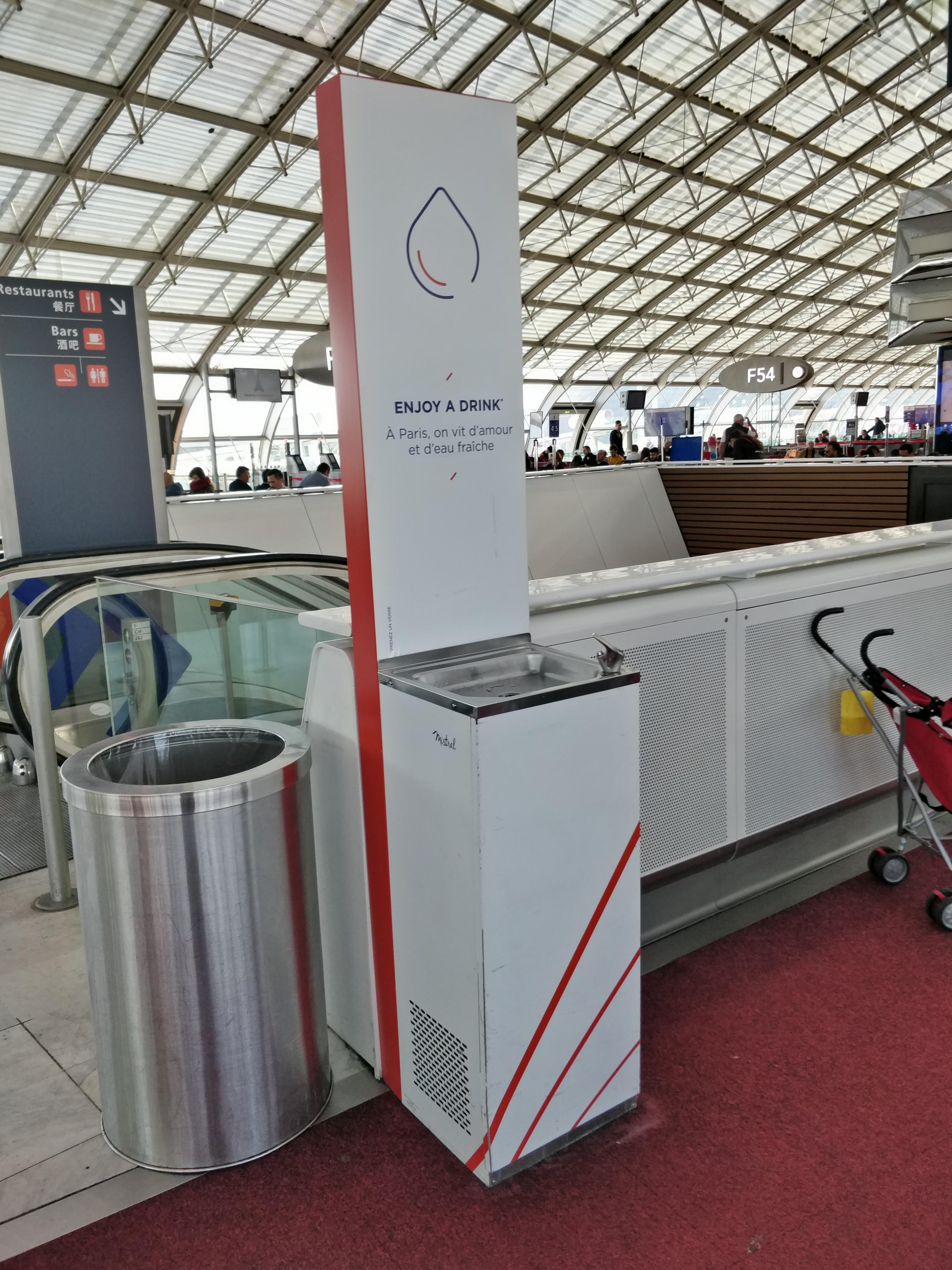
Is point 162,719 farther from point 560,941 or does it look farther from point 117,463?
point 117,463

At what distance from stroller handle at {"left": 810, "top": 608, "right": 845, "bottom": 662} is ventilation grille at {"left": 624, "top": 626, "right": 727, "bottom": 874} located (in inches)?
16.2

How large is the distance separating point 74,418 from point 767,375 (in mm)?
10539

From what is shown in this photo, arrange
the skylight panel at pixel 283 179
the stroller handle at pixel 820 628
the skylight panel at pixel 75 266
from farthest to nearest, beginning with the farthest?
the skylight panel at pixel 75 266
the skylight panel at pixel 283 179
the stroller handle at pixel 820 628

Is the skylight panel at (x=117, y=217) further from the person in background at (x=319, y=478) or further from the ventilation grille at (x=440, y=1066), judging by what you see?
the ventilation grille at (x=440, y=1066)

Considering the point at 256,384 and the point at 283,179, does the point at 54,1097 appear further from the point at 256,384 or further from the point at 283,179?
the point at 283,179

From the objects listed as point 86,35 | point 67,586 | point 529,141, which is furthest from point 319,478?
point 529,141

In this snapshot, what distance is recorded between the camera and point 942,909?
297cm

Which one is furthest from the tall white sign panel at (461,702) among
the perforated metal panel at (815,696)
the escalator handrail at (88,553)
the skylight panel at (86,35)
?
the skylight panel at (86,35)

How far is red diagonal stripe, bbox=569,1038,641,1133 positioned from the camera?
2.13m

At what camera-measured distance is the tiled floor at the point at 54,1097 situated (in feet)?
6.57

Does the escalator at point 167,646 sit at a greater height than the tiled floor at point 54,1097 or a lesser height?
greater

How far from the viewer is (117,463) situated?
17.9 feet

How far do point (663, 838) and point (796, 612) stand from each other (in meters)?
0.89

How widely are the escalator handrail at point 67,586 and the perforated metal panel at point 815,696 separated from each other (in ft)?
4.85
